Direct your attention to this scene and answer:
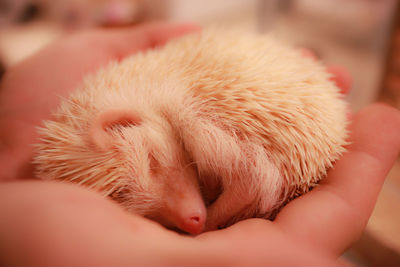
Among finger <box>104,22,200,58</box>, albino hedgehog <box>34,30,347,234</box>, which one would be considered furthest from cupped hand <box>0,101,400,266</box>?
finger <box>104,22,200,58</box>

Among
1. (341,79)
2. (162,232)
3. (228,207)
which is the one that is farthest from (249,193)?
(341,79)

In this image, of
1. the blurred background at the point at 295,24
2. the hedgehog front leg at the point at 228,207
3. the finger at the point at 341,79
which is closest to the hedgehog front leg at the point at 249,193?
the hedgehog front leg at the point at 228,207

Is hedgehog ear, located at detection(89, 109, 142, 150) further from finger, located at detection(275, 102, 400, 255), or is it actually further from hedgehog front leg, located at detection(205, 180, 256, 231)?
finger, located at detection(275, 102, 400, 255)

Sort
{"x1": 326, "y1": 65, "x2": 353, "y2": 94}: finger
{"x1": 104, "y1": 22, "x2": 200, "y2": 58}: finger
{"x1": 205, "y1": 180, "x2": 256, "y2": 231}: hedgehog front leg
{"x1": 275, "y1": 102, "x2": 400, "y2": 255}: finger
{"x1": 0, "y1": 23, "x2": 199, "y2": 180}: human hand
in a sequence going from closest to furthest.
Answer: {"x1": 275, "y1": 102, "x2": 400, "y2": 255}: finger → {"x1": 205, "y1": 180, "x2": 256, "y2": 231}: hedgehog front leg → {"x1": 0, "y1": 23, "x2": 199, "y2": 180}: human hand → {"x1": 326, "y1": 65, "x2": 353, "y2": 94}: finger → {"x1": 104, "y1": 22, "x2": 200, "y2": 58}: finger

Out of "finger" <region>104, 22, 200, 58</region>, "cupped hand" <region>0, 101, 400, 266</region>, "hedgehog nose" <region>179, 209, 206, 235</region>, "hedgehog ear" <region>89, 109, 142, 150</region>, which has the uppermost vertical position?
"finger" <region>104, 22, 200, 58</region>

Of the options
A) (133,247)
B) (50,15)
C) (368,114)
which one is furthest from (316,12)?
(133,247)

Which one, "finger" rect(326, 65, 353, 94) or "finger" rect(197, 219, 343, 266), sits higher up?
"finger" rect(326, 65, 353, 94)

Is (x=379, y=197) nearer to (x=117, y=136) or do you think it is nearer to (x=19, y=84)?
(x=117, y=136)
